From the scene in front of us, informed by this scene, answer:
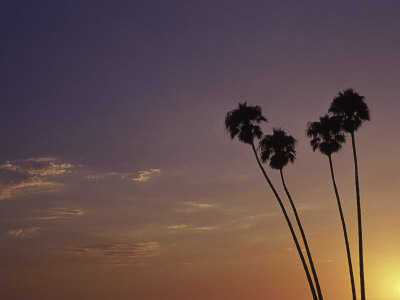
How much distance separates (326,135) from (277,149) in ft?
19.5

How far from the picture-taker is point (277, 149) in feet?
175

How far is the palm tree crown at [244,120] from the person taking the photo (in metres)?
52.5

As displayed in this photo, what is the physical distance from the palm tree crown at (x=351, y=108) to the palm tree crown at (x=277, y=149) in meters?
6.03

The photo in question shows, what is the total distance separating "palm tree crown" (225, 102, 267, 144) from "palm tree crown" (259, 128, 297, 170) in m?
1.93

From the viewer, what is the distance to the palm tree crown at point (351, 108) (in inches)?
2016

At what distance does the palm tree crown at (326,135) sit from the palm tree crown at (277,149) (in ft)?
11.3

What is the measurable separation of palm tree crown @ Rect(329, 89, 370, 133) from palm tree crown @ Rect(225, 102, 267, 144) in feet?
26.6

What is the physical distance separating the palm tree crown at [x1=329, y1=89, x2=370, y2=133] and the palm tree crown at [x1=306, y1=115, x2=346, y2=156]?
6.36 ft

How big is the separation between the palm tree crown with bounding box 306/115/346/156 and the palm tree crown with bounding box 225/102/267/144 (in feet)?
22.2

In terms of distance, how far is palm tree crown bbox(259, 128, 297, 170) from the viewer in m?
53.4

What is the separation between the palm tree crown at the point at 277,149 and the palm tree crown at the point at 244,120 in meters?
1.93

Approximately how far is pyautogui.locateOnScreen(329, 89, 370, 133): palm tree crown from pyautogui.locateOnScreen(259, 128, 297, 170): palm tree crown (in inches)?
237

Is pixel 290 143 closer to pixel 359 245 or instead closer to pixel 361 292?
pixel 359 245

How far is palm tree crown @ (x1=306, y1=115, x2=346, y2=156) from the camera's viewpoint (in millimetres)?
54406
